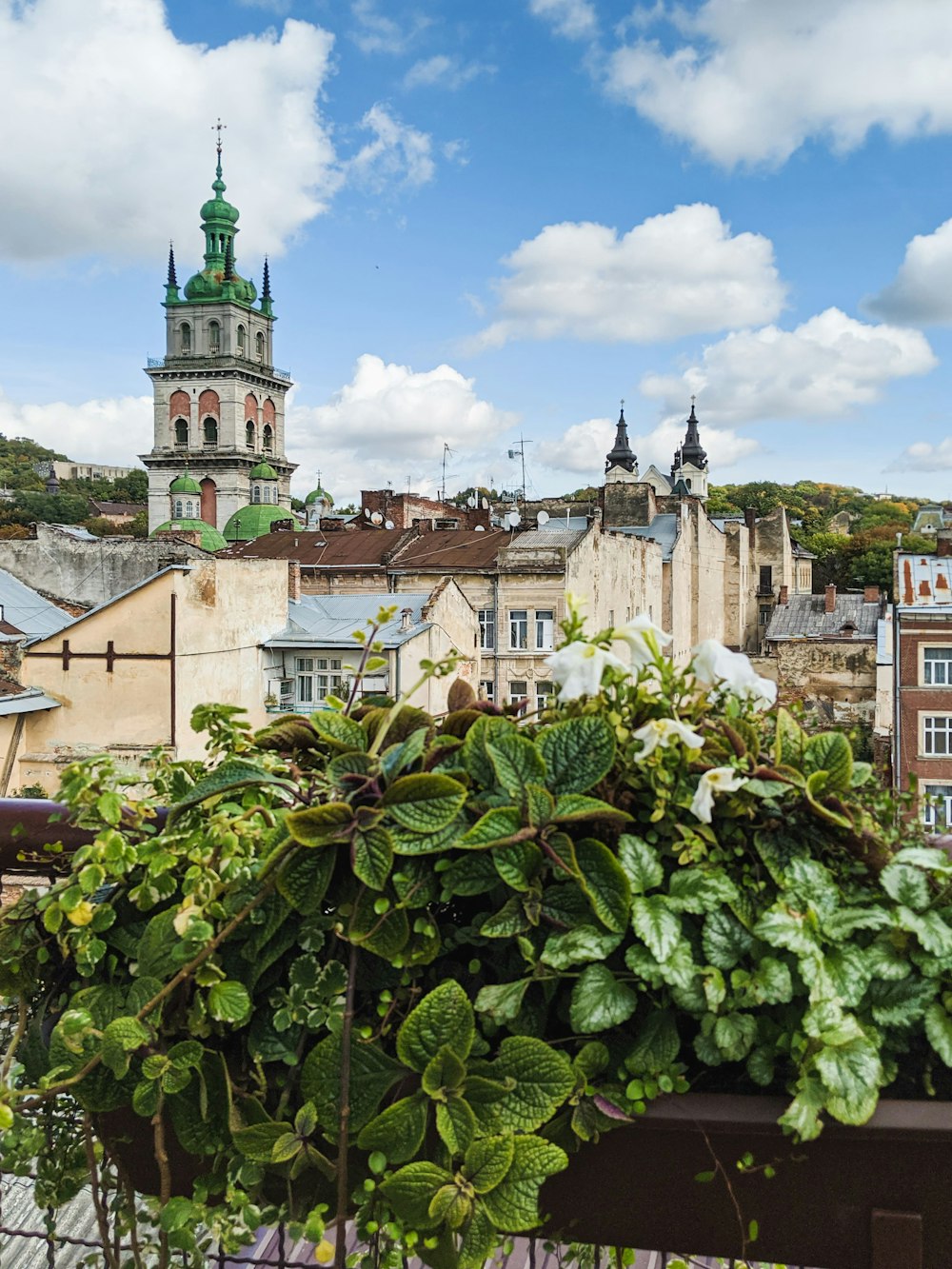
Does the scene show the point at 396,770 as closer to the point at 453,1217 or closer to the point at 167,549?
the point at 453,1217

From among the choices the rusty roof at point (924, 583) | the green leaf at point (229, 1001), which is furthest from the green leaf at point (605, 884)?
the rusty roof at point (924, 583)

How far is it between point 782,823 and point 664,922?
0.18 metres

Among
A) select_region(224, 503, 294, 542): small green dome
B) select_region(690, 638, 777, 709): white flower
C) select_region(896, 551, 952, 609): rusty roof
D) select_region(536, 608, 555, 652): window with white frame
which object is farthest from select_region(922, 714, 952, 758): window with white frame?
select_region(224, 503, 294, 542): small green dome

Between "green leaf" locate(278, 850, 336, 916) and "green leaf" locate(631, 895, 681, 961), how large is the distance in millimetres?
310

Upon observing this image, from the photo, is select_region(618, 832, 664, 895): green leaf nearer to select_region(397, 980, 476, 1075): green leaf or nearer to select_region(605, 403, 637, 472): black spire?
select_region(397, 980, 476, 1075): green leaf

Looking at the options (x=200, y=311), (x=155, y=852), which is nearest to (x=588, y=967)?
(x=155, y=852)

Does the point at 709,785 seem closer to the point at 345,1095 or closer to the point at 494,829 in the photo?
the point at 494,829

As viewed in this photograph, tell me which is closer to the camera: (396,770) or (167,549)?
(396,770)

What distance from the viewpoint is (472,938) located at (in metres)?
1.11

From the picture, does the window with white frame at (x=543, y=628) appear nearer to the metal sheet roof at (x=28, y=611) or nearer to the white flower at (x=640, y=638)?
the metal sheet roof at (x=28, y=611)

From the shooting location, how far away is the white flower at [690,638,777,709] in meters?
1.16

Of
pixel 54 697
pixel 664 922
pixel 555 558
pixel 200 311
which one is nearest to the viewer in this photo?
pixel 664 922

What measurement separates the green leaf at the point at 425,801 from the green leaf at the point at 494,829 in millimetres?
27

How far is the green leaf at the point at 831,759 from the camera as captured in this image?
3.55 feet
